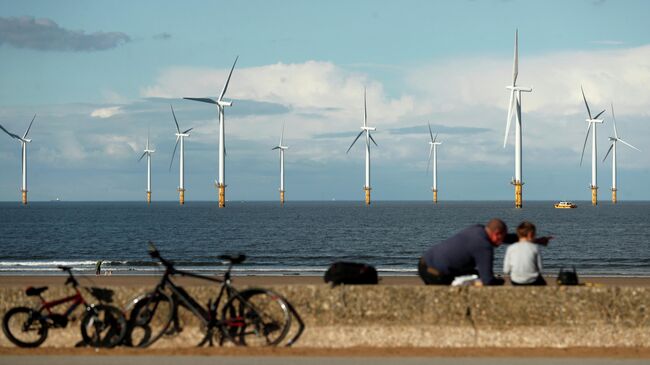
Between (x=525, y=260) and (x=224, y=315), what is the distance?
4.16 m

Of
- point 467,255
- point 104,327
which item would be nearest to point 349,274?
point 467,255

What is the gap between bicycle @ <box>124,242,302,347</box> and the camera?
12672 mm

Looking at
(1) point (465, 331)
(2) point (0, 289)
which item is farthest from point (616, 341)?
(2) point (0, 289)

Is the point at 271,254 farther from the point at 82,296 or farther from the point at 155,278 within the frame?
the point at 82,296

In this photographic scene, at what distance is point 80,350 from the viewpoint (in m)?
12.6

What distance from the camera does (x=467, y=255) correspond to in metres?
12.7

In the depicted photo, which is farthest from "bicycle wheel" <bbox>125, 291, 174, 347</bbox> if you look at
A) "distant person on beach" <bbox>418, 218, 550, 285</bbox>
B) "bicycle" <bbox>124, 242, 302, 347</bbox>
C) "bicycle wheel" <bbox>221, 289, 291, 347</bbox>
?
"distant person on beach" <bbox>418, 218, 550, 285</bbox>

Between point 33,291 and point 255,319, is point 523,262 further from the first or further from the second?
point 33,291

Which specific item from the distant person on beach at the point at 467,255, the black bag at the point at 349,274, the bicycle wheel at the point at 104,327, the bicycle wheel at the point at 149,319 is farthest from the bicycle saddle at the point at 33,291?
the distant person on beach at the point at 467,255

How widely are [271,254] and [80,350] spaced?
4269cm

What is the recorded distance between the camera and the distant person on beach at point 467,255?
12453 millimetres

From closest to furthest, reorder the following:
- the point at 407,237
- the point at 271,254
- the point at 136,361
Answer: the point at 136,361 → the point at 271,254 → the point at 407,237

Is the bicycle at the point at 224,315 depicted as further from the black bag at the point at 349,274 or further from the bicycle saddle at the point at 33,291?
the bicycle saddle at the point at 33,291

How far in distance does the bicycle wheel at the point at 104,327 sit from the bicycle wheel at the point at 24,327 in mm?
651
